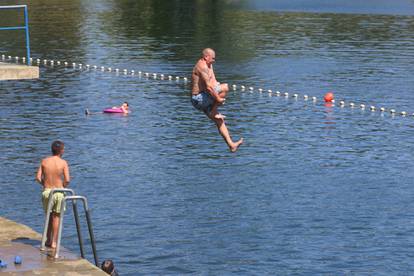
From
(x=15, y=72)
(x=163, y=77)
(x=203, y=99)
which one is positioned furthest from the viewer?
(x=163, y=77)

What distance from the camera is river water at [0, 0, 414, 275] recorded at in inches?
1401

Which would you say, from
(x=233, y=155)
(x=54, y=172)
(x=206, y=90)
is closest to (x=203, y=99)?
(x=206, y=90)

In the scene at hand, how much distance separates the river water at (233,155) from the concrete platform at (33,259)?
4.67 metres

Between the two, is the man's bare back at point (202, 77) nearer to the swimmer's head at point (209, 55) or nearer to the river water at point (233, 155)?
the swimmer's head at point (209, 55)

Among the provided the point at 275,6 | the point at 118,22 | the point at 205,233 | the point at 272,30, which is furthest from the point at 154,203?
the point at 275,6

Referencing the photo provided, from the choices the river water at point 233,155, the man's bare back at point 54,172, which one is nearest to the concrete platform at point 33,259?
the man's bare back at point 54,172

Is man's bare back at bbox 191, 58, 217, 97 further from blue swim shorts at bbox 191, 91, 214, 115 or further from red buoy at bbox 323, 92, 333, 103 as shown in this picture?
red buoy at bbox 323, 92, 333, 103

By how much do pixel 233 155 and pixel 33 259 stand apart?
78.0 ft

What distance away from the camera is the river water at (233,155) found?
35594 mm

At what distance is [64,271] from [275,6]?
→ 11034 cm

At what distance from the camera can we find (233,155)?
49.6 meters

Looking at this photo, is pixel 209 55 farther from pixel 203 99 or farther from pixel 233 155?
pixel 233 155

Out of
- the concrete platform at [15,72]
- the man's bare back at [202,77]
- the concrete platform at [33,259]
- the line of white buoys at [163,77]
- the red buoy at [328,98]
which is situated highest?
the man's bare back at [202,77]

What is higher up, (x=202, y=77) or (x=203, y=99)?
(x=202, y=77)
